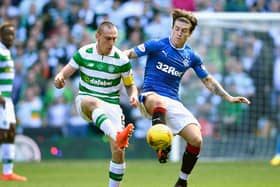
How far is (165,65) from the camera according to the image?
42.3ft

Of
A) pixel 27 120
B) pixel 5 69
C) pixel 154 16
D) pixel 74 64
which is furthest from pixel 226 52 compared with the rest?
pixel 74 64

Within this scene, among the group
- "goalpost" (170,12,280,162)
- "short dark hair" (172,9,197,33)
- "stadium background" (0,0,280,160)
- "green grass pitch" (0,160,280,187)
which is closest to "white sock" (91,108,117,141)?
"short dark hair" (172,9,197,33)

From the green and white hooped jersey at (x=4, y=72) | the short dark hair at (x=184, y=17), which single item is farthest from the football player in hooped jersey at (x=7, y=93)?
the short dark hair at (x=184, y=17)

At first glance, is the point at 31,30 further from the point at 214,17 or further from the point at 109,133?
the point at 109,133

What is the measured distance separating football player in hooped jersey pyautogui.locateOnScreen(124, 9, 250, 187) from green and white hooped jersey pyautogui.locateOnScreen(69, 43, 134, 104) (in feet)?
1.84

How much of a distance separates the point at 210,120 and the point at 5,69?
716cm

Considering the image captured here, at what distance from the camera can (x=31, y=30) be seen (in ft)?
77.8

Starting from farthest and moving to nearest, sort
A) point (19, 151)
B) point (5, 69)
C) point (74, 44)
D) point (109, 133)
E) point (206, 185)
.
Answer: point (74, 44), point (19, 151), point (5, 69), point (206, 185), point (109, 133)

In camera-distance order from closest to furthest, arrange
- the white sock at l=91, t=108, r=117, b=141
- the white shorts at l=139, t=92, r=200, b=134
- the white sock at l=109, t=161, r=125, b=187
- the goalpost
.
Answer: the white sock at l=91, t=108, r=117, b=141 < the white sock at l=109, t=161, r=125, b=187 < the white shorts at l=139, t=92, r=200, b=134 < the goalpost

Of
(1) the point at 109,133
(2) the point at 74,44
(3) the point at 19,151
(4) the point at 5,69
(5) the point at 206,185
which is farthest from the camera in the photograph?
(2) the point at 74,44

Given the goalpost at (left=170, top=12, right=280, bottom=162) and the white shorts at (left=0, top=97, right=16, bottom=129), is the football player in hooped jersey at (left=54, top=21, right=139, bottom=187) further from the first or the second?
the goalpost at (left=170, top=12, right=280, bottom=162)

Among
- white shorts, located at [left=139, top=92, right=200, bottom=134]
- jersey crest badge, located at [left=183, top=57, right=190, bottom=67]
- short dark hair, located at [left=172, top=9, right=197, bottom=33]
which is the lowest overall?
white shorts, located at [left=139, top=92, right=200, bottom=134]

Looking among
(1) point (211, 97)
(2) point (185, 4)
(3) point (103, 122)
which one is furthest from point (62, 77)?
(2) point (185, 4)

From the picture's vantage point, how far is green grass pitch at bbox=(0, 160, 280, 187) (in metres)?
14.8
